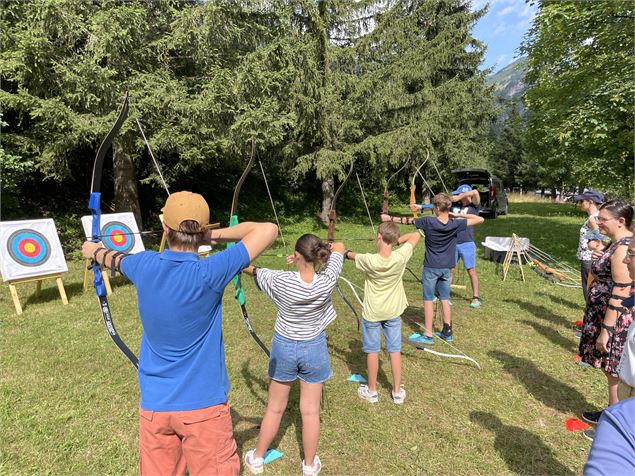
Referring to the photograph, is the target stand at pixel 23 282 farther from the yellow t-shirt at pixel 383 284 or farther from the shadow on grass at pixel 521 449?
the shadow on grass at pixel 521 449

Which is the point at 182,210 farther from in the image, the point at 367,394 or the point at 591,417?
the point at 591,417

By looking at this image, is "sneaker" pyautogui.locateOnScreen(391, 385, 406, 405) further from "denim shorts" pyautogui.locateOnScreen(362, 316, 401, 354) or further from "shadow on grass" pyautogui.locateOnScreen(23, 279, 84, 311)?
"shadow on grass" pyautogui.locateOnScreen(23, 279, 84, 311)

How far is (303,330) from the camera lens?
84.7 inches

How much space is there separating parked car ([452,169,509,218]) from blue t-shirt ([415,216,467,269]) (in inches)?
507

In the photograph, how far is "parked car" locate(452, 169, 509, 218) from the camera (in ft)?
52.3

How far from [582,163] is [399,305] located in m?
8.15

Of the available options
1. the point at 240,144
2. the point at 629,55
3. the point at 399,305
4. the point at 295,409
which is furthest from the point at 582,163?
the point at 295,409

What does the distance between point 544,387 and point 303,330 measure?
2514 millimetres

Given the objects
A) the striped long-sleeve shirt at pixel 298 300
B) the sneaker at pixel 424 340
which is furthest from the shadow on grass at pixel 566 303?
the striped long-sleeve shirt at pixel 298 300

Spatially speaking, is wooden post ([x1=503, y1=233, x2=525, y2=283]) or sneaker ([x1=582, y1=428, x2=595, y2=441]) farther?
wooden post ([x1=503, y1=233, x2=525, y2=283])

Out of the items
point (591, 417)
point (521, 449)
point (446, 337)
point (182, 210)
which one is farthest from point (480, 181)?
point (182, 210)

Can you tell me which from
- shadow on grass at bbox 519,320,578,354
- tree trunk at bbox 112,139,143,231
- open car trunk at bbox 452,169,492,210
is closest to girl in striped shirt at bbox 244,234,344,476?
shadow on grass at bbox 519,320,578,354

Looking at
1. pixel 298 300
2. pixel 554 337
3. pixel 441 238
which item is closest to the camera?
pixel 298 300

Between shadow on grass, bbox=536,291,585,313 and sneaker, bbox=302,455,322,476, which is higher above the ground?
sneaker, bbox=302,455,322,476
